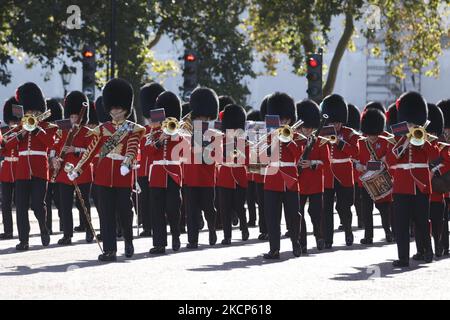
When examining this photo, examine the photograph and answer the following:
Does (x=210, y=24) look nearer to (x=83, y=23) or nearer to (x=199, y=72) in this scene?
(x=199, y=72)

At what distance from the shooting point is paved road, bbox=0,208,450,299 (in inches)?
392

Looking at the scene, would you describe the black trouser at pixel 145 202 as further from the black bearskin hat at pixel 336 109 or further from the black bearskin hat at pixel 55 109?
the black bearskin hat at pixel 336 109

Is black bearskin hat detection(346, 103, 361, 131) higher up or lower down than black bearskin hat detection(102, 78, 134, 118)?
lower down

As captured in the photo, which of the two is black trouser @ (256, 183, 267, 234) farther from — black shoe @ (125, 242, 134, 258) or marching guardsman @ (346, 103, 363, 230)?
black shoe @ (125, 242, 134, 258)

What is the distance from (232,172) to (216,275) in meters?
4.50

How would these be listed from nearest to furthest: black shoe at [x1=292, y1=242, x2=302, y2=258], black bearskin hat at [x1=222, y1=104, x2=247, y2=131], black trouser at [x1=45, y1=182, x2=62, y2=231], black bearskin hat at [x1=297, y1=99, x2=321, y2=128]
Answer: black shoe at [x1=292, y1=242, x2=302, y2=258] → black bearskin hat at [x1=297, y1=99, x2=321, y2=128] → black trouser at [x1=45, y1=182, x2=62, y2=231] → black bearskin hat at [x1=222, y1=104, x2=247, y2=131]

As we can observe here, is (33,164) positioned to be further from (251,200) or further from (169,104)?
(251,200)

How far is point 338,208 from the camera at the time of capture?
15.5 meters

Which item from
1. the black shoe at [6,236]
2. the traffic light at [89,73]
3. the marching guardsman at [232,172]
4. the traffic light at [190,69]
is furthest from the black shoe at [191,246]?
the traffic light at [190,69]

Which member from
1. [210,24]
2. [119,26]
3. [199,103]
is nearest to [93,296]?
[199,103]

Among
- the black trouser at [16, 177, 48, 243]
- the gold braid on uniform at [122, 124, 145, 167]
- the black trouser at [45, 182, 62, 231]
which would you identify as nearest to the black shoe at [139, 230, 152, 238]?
the black trouser at [45, 182, 62, 231]

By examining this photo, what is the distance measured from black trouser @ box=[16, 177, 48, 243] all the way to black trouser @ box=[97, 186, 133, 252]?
4.89 feet

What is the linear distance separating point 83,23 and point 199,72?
6.50 meters

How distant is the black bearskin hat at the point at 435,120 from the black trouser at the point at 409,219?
1.44m
